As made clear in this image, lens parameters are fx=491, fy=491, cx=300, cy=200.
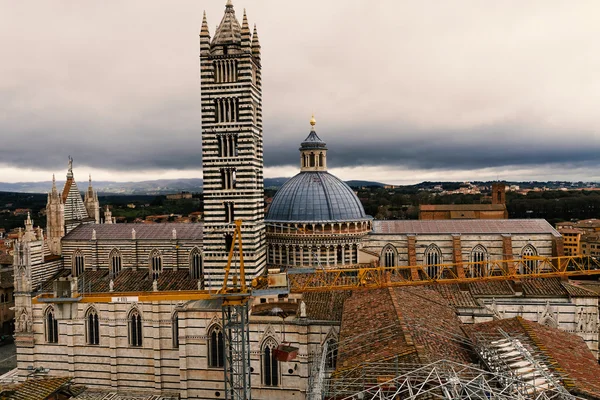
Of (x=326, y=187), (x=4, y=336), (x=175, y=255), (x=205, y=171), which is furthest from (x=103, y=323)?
(x=4, y=336)

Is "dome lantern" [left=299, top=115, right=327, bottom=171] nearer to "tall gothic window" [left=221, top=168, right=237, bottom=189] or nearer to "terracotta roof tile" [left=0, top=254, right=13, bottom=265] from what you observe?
"tall gothic window" [left=221, top=168, right=237, bottom=189]

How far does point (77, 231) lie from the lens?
48.0 metres

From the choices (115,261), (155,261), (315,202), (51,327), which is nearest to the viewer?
(51,327)

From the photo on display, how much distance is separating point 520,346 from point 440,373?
207 inches

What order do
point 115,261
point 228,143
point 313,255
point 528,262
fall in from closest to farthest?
point 228,143, point 313,255, point 528,262, point 115,261

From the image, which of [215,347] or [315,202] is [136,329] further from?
[315,202]

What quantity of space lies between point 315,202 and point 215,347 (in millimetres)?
13944

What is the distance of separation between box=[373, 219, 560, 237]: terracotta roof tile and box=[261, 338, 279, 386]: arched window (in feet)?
49.0

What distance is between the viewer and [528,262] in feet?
134

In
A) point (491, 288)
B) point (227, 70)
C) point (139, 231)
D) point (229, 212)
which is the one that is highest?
point (227, 70)

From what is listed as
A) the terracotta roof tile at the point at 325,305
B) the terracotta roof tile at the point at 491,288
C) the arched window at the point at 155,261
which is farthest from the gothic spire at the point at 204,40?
the terracotta roof tile at the point at 491,288

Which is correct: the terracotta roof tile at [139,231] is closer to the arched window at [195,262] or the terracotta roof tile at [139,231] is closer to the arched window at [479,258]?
the arched window at [195,262]

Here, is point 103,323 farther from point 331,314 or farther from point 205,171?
point 331,314

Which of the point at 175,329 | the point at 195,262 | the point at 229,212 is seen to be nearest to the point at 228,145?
the point at 229,212
